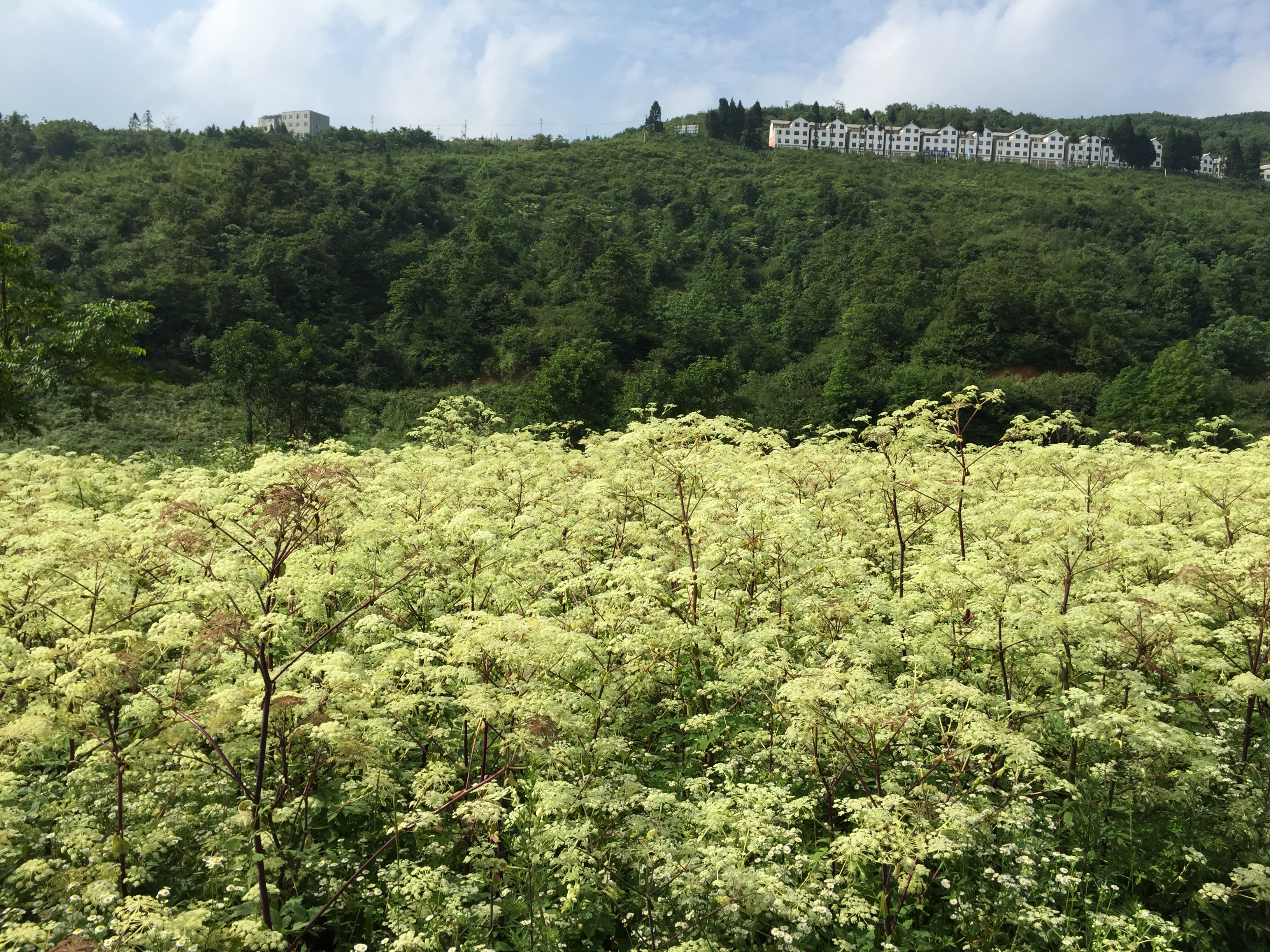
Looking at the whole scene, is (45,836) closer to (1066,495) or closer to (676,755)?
(676,755)

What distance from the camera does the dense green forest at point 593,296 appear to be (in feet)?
107

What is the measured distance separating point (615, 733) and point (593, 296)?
43628 millimetres

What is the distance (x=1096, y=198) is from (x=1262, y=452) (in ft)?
248

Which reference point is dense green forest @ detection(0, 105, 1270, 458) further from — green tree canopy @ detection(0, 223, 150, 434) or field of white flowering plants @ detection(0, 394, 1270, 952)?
field of white flowering plants @ detection(0, 394, 1270, 952)

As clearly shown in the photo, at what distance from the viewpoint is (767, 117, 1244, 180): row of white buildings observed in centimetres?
10694

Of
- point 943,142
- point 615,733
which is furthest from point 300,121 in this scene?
point 615,733

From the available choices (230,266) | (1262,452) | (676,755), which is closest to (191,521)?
(676,755)

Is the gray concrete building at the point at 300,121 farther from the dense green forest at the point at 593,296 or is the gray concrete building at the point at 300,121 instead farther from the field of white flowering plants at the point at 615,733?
the field of white flowering plants at the point at 615,733

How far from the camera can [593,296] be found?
4653cm

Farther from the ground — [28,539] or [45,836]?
[28,539]

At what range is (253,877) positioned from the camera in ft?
13.0

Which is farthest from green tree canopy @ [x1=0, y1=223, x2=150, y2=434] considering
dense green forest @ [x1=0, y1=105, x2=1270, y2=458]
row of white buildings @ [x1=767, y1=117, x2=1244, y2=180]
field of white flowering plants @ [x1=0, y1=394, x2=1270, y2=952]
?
row of white buildings @ [x1=767, y1=117, x2=1244, y2=180]

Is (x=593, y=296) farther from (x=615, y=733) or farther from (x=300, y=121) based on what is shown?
(x=300, y=121)

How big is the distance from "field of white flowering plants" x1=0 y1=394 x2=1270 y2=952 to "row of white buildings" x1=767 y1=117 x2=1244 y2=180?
11215 centimetres
